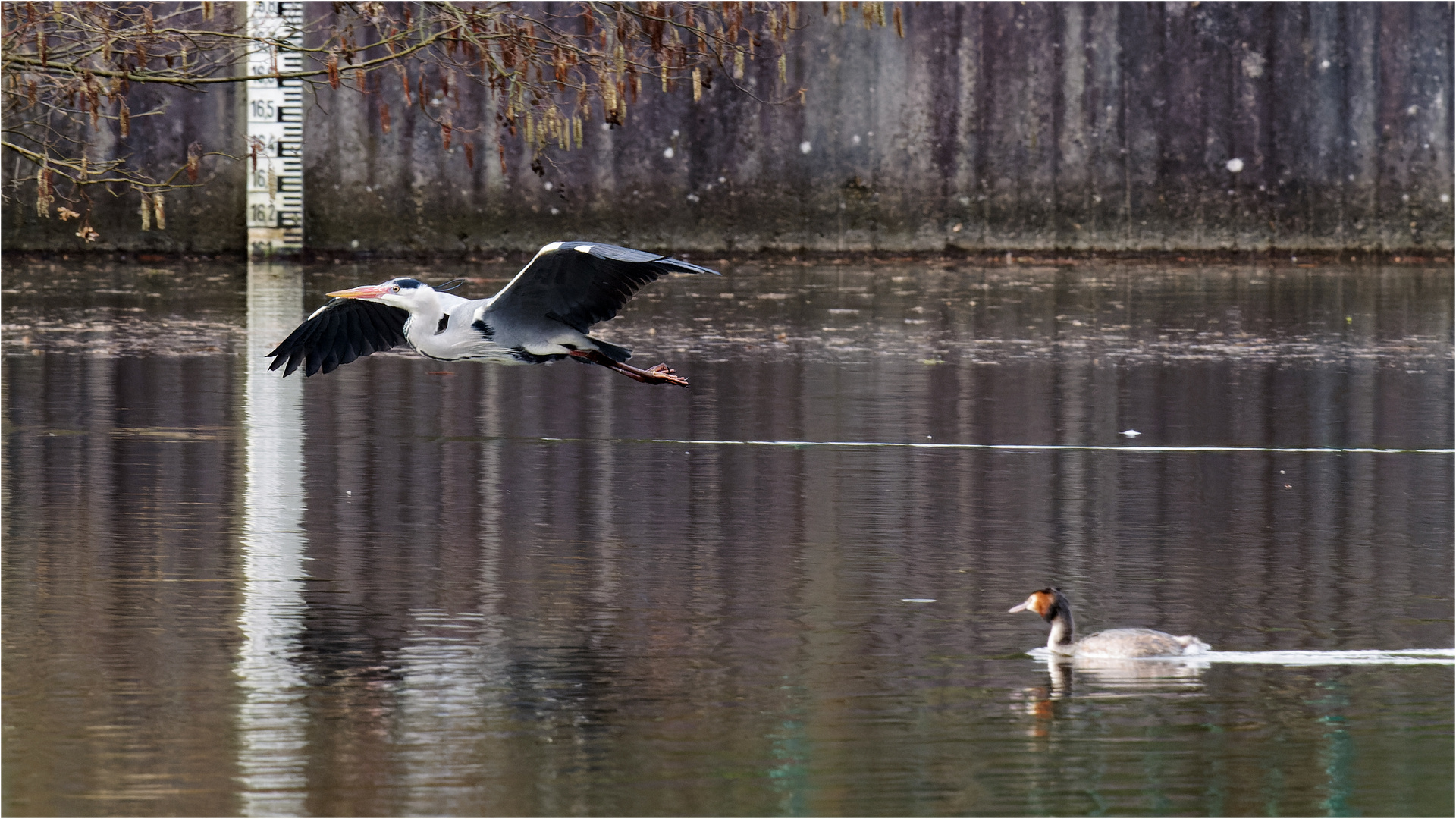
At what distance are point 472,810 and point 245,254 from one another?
62.8 feet

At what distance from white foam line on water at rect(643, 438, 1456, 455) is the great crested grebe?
4.50m

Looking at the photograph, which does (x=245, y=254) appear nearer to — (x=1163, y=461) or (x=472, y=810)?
(x=1163, y=461)

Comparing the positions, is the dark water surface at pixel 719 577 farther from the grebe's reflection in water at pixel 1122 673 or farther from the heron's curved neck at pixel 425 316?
the heron's curved neck at pixel 425 316

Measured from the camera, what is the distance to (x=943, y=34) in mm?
24188

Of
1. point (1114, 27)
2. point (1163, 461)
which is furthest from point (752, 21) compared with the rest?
point (1163, 461)

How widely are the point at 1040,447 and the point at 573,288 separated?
3488mm

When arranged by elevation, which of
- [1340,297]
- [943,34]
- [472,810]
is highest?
[943,34]

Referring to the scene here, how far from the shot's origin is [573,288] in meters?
9.49

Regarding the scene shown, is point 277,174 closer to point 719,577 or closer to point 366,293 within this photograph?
point 366,293

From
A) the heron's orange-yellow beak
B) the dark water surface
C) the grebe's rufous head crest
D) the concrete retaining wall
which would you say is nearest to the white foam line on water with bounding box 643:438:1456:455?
the dark water surface

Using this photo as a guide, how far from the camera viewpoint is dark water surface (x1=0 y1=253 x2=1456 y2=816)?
602 cm

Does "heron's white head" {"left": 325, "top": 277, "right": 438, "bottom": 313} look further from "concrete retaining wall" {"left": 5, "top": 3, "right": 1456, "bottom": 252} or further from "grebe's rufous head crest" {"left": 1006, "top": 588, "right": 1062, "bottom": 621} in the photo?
"concrete retaining wall" {"left": 5, "top": 3, "right": 1456, "bottom": 252}

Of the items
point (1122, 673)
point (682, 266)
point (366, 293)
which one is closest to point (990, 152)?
point (366, 293)

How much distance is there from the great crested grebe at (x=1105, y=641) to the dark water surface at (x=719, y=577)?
0.09 metres
